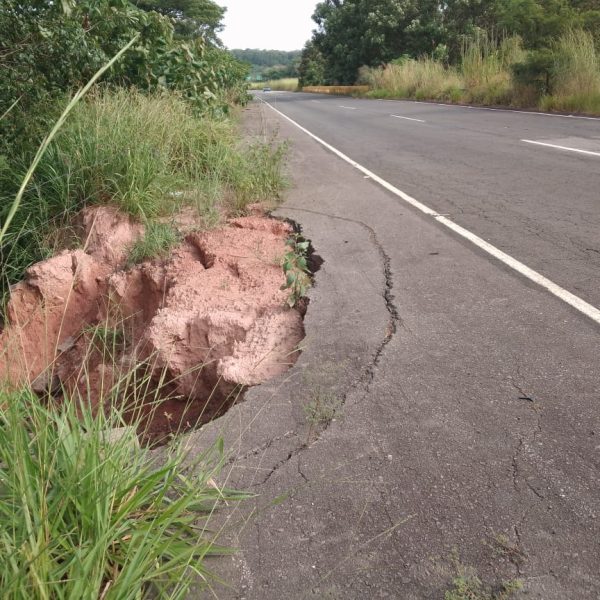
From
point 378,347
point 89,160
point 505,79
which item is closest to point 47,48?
point 89,160

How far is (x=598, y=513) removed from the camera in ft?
6.92

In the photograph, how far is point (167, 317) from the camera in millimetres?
4051

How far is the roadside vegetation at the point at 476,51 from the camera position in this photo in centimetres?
1648

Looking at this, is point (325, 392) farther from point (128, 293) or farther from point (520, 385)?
point (128, 293)

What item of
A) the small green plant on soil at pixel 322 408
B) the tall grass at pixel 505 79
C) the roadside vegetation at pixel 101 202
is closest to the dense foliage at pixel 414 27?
the tall grass at pixel 505 79

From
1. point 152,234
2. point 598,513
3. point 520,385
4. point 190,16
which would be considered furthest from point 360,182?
point 190,16

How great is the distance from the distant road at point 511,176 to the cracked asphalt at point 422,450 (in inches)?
29.3

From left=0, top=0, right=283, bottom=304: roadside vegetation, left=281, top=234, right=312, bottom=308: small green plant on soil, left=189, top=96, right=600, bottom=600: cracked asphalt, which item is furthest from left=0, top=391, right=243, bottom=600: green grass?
left=0, top=0, right=283, bottom=304: roadside vegetation

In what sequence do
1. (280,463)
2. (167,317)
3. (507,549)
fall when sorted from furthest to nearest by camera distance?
(167,317) → (280,463) → (507,549)

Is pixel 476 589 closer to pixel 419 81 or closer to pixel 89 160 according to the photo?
pixel 89 160

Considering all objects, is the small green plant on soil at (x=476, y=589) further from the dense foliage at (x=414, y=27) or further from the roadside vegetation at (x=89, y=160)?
the dense foliage at (x=414, y=27)

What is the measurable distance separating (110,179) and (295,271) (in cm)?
218

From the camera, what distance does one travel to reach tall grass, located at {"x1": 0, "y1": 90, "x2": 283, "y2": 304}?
17.8 feet

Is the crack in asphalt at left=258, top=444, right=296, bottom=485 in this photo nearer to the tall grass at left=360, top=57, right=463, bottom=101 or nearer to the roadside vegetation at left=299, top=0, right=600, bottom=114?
the roadside vegetation at left=299, top=0, right=600, bottom=114
